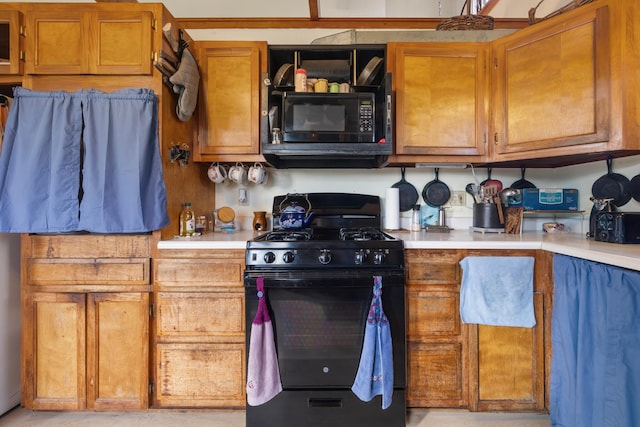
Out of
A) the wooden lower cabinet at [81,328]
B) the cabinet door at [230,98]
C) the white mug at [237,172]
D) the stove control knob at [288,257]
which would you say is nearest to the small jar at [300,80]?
the cabinet door at [230,98]

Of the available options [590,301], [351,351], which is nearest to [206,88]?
[351,351]

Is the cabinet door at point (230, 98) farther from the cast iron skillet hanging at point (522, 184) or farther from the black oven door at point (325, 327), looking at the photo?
the cast iron skillet hanging at point (522, 184)

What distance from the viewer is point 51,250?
1.55 meters

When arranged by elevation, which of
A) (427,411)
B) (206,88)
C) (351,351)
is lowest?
(427,411)

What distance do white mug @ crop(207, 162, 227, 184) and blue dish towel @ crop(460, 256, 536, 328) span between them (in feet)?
5.42

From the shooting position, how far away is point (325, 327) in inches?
58.6

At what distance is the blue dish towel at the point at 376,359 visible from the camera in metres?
1.39

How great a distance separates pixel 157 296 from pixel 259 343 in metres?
0.63

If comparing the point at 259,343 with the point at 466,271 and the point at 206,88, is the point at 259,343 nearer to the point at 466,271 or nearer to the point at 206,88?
the point at 466,271

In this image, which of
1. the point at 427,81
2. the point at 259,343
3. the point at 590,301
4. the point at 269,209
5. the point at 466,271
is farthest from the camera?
the point at 269,209

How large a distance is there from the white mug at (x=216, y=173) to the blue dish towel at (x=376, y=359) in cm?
129

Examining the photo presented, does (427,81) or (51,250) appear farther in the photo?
(427,81)

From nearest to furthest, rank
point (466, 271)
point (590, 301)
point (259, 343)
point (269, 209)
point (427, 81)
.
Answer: point (590, 301)
point (259, 343)
point (466, 271)
point (427, 81)
point (269, 209)

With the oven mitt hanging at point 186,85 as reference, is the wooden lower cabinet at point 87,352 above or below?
below
